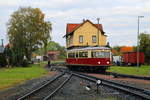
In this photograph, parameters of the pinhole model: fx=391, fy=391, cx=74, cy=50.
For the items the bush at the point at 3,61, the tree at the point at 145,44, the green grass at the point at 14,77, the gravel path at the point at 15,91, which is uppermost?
the tree at the point at 145,44

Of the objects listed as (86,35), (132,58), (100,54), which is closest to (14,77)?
(100,54)

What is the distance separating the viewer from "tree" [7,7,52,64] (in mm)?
82125

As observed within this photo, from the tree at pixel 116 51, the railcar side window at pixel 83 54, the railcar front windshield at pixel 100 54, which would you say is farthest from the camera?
the tree at pixel 116 51

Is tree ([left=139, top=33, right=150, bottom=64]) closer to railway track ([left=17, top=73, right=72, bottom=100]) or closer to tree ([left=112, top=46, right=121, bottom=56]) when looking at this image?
tree ([left=112, top=46, right=121, bottom=56])

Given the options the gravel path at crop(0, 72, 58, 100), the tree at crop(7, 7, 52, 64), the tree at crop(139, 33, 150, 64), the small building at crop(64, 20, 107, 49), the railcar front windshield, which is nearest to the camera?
the gravel path at crop(0, 72, 58, 100)

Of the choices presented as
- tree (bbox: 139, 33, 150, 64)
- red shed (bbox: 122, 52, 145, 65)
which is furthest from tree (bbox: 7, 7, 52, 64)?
tree (bbox: 139, 33, 150, 64)

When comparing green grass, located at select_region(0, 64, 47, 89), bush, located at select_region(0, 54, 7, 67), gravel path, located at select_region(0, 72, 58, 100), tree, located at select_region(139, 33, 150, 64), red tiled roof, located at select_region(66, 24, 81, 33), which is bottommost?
gravel path, located at select_region(0, 72, 58, 100)

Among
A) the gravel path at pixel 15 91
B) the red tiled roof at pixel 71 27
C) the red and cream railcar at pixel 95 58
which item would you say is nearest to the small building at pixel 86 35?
the red tiled roof at pixel 71 27

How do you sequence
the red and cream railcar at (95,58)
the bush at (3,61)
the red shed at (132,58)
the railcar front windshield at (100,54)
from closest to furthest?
the red and cream railcar at (95,58)
the railcar front windshield at (100,54)
the bush at (3,61)
the red shed at (132,58)

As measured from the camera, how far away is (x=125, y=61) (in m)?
83.1

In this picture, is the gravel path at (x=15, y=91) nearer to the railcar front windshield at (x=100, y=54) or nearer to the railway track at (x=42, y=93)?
the railway track at (x=42, y=93)

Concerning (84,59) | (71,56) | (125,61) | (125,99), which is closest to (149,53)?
(125,61)

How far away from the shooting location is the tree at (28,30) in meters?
82.1

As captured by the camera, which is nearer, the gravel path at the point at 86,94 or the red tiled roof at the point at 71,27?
the gravel path at the point at 86,94
